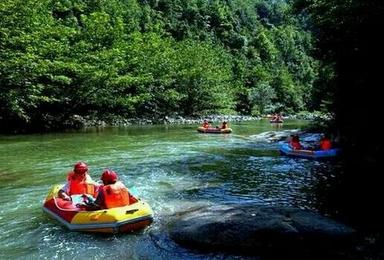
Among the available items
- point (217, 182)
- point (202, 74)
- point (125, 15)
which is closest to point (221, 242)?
point (217, 182)

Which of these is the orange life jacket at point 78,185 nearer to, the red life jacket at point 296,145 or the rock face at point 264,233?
the rock face at point 264,233

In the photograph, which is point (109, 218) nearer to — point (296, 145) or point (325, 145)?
point (325, 145)

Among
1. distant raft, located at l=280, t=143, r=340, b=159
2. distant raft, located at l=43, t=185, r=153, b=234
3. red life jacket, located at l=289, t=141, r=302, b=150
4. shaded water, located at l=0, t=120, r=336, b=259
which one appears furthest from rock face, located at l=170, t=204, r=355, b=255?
red life jacket, located at l=289, t=141, r=302, b=150

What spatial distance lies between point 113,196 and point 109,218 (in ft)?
1.68

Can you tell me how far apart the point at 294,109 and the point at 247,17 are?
1767 inches

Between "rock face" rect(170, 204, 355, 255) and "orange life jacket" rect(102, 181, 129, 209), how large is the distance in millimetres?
1214

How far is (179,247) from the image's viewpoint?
7.67m

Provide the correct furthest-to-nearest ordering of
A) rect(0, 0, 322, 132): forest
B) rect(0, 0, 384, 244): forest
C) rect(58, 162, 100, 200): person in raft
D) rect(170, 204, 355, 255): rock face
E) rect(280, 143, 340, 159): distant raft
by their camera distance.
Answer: rect(0, 0, 322, 132): forest
rect(280, 143, 340, 159): distant raft
rect(0, 0, 384, 244): forest
rect(58, 162, 100, 200): person in raft
rect(170, 204, 355, 255): rock face

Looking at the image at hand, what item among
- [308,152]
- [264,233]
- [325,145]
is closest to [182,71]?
[308,152]

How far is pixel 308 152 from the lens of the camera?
17.3m

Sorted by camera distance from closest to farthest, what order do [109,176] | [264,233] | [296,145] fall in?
[264,233] → [109,176] → [296,145]

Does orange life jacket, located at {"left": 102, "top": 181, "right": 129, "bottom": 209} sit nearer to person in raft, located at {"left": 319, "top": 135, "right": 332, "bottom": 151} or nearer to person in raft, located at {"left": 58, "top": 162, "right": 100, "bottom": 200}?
person in raft, located at {"left": 58, "top": 162, "right": 100, "bottom": 200}

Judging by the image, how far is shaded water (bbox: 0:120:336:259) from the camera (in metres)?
7.87

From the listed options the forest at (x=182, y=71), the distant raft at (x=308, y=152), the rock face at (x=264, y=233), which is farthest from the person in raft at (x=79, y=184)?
the distant raft at (x=308, y=152)
